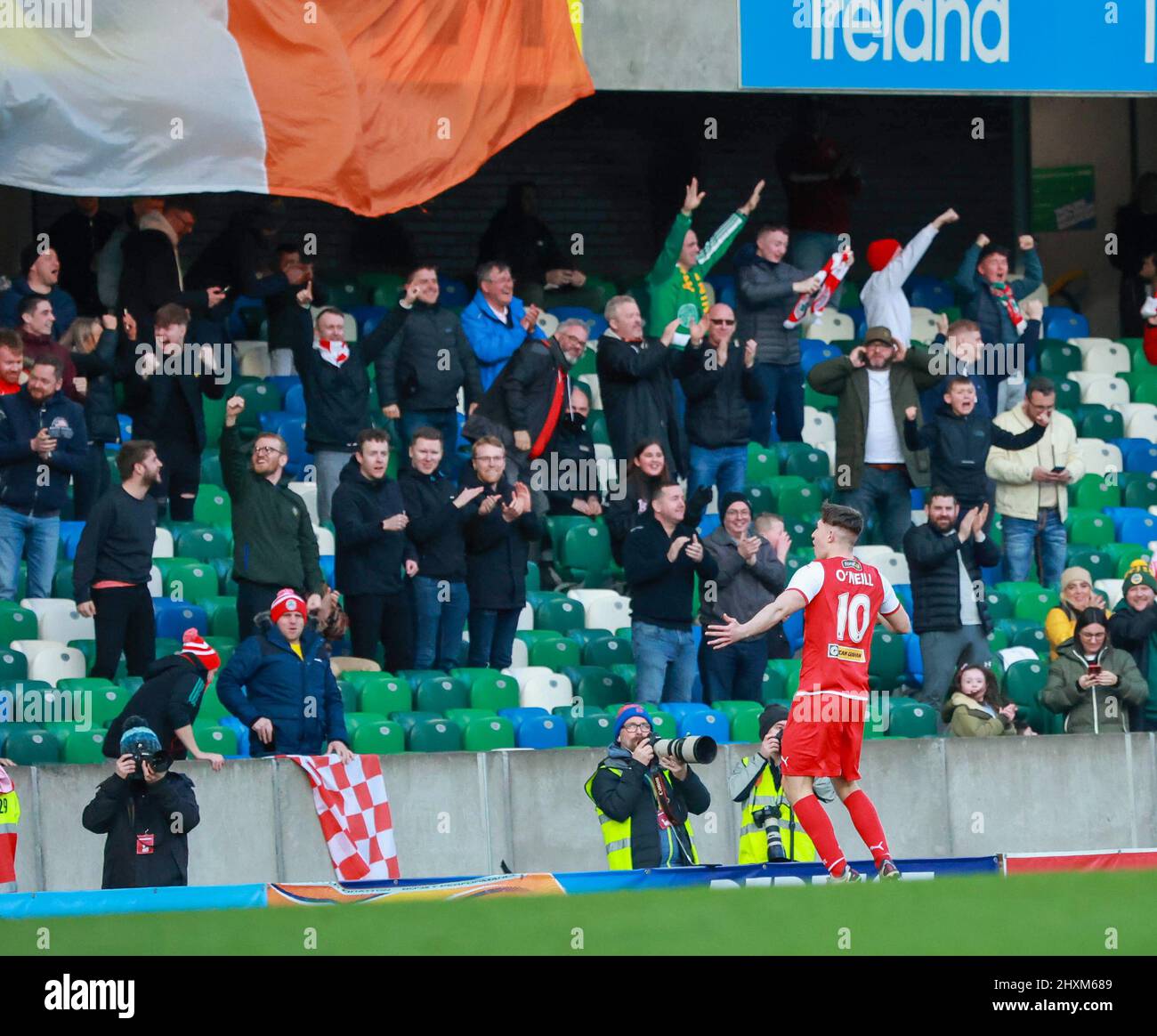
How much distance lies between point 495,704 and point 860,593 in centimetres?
428

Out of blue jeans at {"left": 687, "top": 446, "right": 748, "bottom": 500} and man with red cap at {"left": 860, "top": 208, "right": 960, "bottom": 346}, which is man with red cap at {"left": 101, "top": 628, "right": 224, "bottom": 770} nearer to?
blue jeans at {"left": 687, "top": 446, "right": 748, "bottom": 500}

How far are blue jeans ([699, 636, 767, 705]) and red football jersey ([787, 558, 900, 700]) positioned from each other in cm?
396

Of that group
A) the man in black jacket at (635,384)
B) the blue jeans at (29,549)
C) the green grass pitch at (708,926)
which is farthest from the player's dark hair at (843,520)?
the blue jeans at (29,549)

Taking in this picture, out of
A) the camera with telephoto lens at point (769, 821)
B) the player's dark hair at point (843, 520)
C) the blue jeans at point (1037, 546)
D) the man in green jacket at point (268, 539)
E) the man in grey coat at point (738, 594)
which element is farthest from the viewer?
the blue jeans at point (1037, 546)

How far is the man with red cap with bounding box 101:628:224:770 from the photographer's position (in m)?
13.0

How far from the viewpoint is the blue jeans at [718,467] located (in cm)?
1692

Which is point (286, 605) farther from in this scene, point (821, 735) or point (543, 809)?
point (821, 735)

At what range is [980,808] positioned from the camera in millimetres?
15219

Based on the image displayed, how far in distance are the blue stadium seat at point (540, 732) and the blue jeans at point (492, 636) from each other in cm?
86

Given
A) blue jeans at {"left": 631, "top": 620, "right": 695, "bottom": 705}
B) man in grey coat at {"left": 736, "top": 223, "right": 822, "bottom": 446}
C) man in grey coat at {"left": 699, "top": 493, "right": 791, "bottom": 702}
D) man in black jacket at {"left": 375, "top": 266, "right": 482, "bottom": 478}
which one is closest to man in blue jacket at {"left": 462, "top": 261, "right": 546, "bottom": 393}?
man in black jacket at {"left": 375, "top": 266, "right": 482, "bottom": 478}

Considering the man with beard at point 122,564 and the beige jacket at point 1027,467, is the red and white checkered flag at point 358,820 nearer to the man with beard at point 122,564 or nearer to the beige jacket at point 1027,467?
the man with beard at point 122,564
